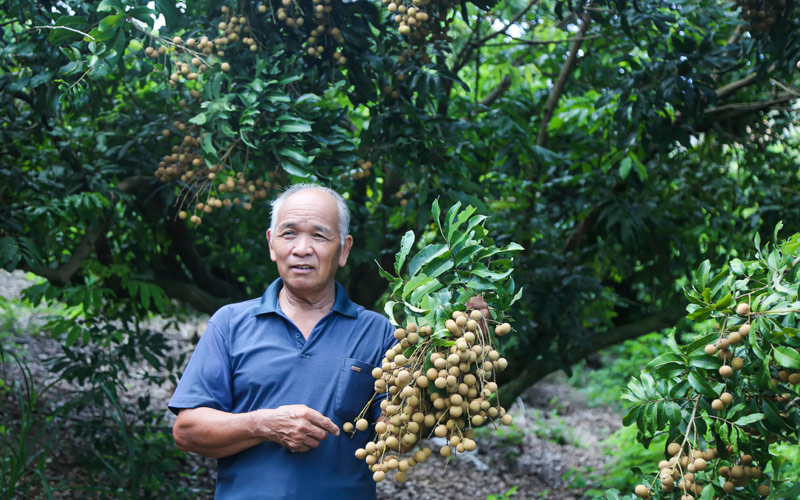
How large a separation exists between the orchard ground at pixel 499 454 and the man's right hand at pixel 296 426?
2746 millimetres

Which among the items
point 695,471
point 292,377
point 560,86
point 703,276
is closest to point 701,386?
point 695,471

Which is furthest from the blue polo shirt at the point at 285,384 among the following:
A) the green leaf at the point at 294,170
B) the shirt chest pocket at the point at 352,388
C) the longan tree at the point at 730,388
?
the longan tree at the point at 730,388

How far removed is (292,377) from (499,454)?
4.59 meters

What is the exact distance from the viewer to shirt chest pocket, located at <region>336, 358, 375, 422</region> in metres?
1.74

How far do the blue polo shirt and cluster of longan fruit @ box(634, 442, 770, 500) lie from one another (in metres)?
0.68

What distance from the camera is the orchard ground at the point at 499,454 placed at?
493 centimetres

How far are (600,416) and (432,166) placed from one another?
5519 millimetres

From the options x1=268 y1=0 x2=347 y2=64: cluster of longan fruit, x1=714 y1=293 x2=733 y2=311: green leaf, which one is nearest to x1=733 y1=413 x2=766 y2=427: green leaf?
x1=714 y1=293 x2=733 y2=311: green leaf

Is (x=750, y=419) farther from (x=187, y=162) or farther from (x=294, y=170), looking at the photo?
(x=187, y=162)

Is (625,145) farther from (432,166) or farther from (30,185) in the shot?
(30,185)

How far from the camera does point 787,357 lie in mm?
1355

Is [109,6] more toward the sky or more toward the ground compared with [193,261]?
more toward the sky

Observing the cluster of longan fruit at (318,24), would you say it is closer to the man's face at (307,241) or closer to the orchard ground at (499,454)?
the man's face at (307,241)

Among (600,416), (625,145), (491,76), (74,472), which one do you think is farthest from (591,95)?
(600,416)
